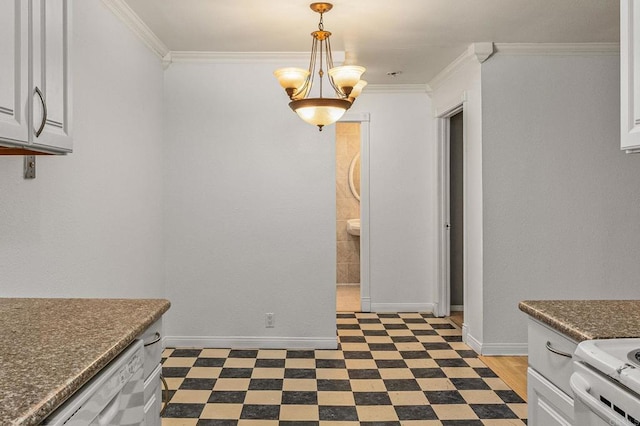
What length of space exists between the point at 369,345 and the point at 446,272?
145 centimetres

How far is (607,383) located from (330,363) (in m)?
2.84

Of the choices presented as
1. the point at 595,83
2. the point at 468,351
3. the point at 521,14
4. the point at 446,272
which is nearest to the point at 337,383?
the point at 468,351

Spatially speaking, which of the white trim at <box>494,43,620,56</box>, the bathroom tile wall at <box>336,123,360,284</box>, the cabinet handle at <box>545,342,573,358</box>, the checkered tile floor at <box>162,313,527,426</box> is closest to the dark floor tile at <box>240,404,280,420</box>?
the checkered tile floor at <box>162,313,527,426</box>

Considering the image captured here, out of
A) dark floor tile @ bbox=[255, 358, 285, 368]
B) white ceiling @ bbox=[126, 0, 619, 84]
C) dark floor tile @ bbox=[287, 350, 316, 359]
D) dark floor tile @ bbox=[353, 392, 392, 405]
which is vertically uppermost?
white ceiling @ bbox=[126, 0, 619, 84]

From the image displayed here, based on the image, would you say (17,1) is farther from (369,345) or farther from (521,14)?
(369,345)

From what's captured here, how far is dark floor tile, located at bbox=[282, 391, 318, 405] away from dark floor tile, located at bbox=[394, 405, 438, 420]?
0.52 meters

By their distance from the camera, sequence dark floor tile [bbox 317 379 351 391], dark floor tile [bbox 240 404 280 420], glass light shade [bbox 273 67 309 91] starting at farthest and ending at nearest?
dark floor tile [bbox 317 379 351 391]
glass light shade [bbox 273 67 309 91]
dark floor tile [bbox 240 404 280 420]

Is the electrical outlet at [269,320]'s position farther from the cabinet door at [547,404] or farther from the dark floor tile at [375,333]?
the cabinet door at [547,404]

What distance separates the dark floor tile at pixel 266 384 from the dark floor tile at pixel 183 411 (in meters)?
0.44

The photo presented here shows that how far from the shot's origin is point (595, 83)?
167 inches

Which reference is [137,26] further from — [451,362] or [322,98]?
[451,362]

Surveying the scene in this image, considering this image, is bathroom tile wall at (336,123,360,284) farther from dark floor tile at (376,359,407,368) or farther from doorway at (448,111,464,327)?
dark floor tile at (376,359,407,368)

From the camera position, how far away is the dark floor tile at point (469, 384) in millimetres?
3537

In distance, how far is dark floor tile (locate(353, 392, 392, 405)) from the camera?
3273mm
